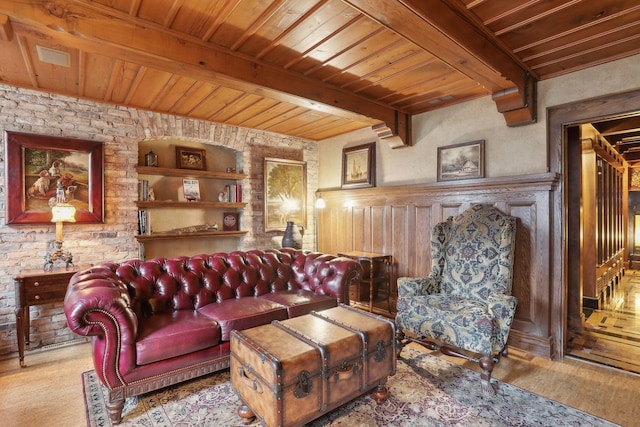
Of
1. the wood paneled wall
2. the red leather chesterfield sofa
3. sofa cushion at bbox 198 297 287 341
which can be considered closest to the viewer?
the red leather chesterfield sofa

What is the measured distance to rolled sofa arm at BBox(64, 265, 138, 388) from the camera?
6.87 feet

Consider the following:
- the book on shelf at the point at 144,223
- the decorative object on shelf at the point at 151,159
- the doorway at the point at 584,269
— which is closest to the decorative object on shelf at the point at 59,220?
the book on shelf at the point at 144,223

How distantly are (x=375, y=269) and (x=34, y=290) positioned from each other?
3.84m

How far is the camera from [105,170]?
383 centimetres

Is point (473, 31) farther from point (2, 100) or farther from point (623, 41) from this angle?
point (2, 100)

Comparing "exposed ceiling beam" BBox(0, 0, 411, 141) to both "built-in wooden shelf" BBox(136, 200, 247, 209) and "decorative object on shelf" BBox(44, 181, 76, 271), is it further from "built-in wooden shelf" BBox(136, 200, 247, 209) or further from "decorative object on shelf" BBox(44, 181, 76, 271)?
"built-in wooden shelf" BBox(136, 200, 247, 209)

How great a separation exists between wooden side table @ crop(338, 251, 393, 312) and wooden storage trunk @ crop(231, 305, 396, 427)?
6.08ft

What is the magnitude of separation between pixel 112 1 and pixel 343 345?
260 cm

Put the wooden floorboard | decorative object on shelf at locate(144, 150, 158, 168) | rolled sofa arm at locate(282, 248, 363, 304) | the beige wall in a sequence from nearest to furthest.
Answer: the beige wall
the wooden floorboard
rolled sofa arm at locate(282, 248, 363, 304)
decorative object on shelf at locate(144, 150, 158, 168)

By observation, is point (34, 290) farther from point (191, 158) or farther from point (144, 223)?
point (191, 158)

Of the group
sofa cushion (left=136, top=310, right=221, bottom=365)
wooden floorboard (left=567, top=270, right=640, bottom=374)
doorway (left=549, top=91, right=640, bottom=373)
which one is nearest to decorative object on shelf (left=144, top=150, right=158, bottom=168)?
sofa cushion (left=136, top=310, right=221, bottom=365)

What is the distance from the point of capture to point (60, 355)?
3223mm

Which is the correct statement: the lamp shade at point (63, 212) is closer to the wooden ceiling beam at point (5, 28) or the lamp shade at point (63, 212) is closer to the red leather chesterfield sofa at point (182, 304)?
the red leather chesterfield sofa at point (182, 304)

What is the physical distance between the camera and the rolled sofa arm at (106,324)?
2.09 meters
